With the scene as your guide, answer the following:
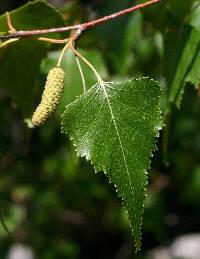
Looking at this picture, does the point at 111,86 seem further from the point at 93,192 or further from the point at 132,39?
the point at 93,192

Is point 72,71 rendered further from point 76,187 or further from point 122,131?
point 76,187

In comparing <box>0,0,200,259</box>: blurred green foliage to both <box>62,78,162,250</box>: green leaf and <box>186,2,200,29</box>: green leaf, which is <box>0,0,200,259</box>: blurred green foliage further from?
<box>62,78,162,250</box>: green leaf

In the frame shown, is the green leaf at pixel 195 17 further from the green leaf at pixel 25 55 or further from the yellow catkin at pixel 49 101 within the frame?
the yellow catkin at pixel 49 101

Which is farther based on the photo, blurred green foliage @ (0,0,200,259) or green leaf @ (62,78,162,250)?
blurred green foliage @ (0,0,200,259)

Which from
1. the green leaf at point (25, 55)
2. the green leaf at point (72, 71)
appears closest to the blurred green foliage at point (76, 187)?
the green leaf at point (72, 71)

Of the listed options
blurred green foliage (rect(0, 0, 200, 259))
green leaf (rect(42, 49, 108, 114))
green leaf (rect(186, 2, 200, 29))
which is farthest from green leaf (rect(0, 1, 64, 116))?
blurred green foliage (rect(0, 0, 200, 259))

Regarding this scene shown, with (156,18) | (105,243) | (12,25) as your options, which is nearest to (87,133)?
(12,25)
